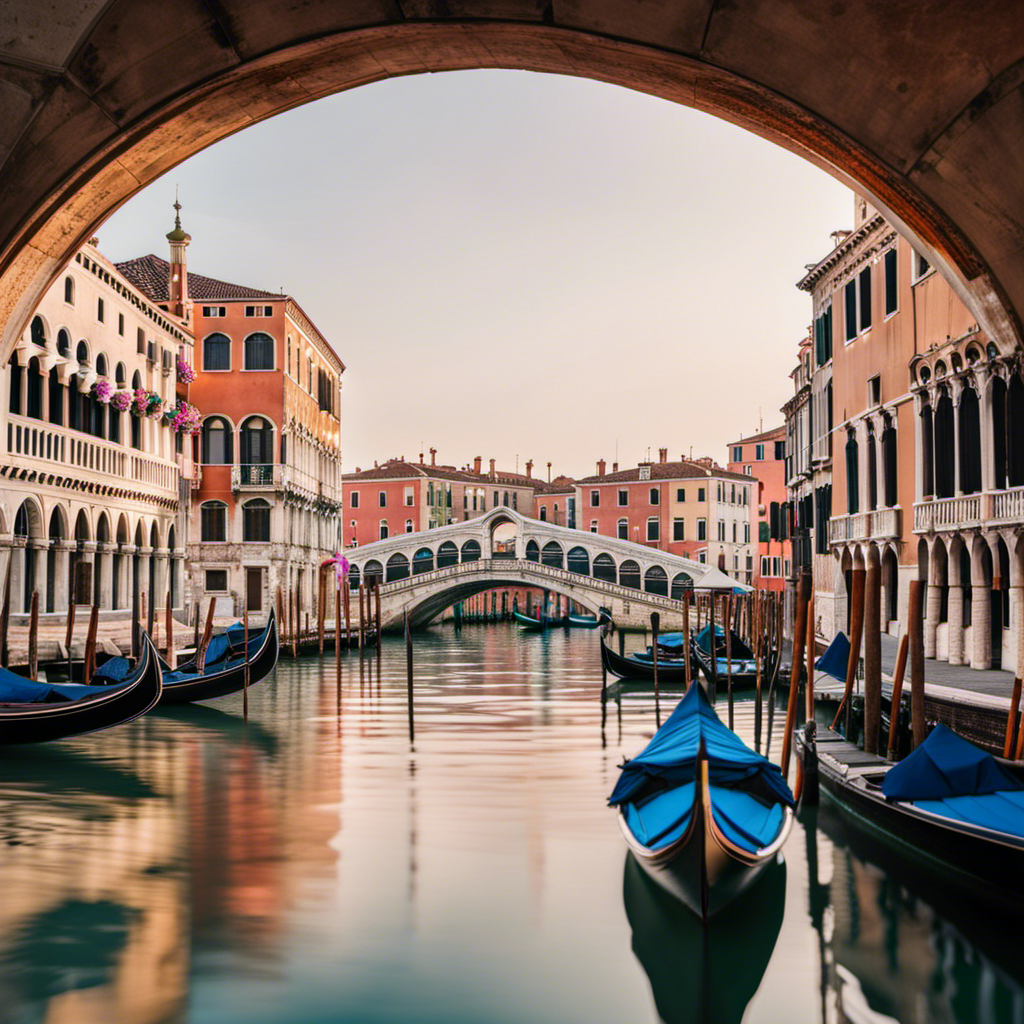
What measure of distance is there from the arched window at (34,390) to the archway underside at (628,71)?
410 inches

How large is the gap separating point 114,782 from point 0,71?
681 cm

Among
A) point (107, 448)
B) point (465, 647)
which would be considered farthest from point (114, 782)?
point (465, 647)

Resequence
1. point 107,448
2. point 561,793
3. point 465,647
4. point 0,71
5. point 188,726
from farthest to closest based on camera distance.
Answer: point 465,647 < point 107,448 < point 188,726 < point 561,793 < point 0,71

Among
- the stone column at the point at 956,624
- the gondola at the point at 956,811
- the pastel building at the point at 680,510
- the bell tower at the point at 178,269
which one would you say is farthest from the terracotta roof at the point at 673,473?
the gondola at the point at 956,811

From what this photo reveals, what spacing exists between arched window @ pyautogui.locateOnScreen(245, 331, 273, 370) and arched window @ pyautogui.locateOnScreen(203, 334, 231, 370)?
362 millimetres

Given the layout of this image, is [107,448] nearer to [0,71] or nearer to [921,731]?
[921,731]

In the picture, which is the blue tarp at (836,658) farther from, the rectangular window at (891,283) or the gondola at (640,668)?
the gondola at (640,668)

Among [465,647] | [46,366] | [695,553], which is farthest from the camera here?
[695,553]

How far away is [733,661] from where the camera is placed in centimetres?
1617

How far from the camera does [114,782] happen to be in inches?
324

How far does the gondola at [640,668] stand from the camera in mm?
15438

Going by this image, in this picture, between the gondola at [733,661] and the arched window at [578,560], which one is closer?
the gondola at [733,661]

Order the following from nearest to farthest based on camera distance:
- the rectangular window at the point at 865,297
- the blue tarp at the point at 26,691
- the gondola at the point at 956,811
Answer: the gondola at the point at 956,811
the blue tarp at the point at 26,691
the rectangular window at the point at 865,297

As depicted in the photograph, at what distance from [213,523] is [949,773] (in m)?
17.5
